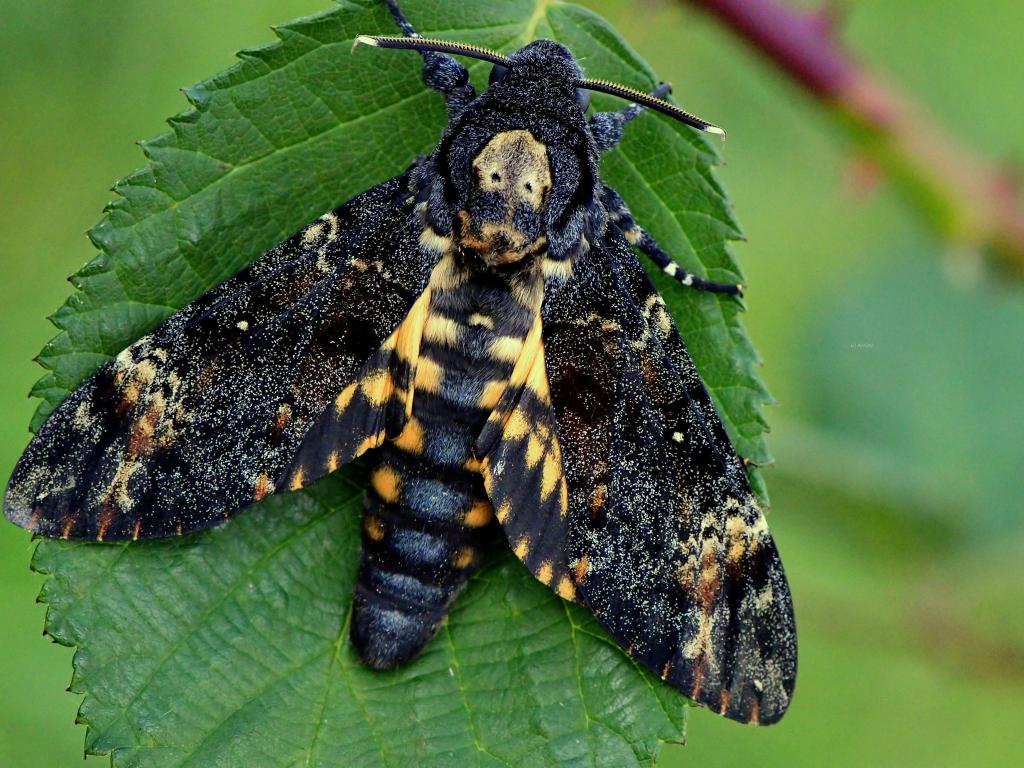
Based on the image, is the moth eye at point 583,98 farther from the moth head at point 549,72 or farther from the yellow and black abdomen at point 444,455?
the yellow and black abdomen at point 444,455

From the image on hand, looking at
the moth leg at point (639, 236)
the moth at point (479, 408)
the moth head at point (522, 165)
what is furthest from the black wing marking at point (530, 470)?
the moth leg at point (639, 236)

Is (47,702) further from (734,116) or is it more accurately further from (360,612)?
(734,116)

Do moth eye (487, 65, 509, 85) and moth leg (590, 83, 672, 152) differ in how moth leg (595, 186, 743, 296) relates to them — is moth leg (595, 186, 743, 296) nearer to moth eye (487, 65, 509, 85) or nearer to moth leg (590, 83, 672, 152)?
moth leg (590, 83, 672, 152)

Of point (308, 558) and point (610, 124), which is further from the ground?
point (610, 124)

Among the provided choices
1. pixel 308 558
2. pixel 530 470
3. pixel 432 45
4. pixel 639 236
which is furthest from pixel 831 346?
pixel 308 558

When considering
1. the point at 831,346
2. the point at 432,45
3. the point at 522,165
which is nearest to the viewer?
the point at 432,45

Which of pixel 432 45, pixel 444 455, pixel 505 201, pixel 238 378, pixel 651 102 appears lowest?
pixel 238 378

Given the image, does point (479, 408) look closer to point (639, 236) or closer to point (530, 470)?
point (530, 470)
